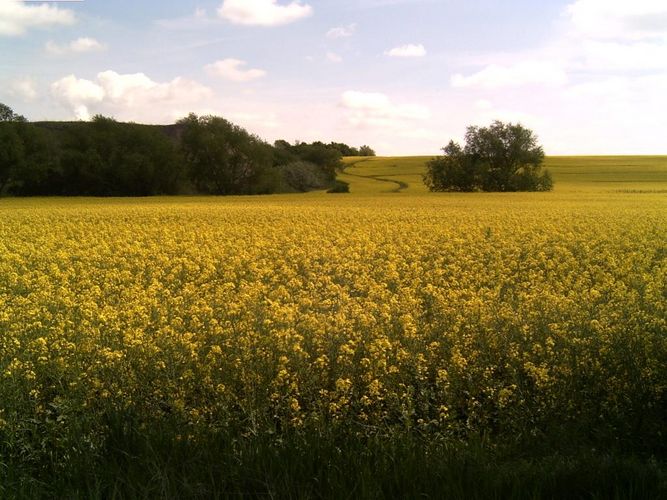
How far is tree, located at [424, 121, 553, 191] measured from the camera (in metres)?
57.6

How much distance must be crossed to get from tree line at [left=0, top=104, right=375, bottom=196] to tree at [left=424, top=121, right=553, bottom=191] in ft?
53.7

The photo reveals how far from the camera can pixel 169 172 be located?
52.1 metres

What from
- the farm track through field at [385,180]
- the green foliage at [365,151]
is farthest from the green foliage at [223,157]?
the green foliage at [365,151]

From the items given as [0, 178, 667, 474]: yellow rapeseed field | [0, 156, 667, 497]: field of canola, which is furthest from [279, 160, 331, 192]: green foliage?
[0, 156, 667, 497]: field of canola

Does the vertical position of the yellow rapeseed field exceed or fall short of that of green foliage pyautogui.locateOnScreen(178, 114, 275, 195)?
it falls short

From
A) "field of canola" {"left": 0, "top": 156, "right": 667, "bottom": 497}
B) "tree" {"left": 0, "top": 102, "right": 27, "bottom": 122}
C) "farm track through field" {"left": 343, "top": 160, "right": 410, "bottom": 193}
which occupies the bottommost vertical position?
"field of canola" {"left": 0, "top": 156, "right": 667, "bottom": 497}

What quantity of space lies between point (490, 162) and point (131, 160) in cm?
3360

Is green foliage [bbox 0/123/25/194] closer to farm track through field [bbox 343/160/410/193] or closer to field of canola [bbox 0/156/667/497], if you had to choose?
farm track through field [bbox 343/160/410/193]

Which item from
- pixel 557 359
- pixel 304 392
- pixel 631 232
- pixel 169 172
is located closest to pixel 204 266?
pixel 304 392

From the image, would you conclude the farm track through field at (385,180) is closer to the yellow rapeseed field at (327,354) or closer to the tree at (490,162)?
the tree at (490,162)

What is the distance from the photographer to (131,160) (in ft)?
164

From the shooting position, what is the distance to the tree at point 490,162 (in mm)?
57562

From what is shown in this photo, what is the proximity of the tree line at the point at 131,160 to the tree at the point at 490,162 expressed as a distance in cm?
1637

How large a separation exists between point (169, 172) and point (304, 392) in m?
49.7
